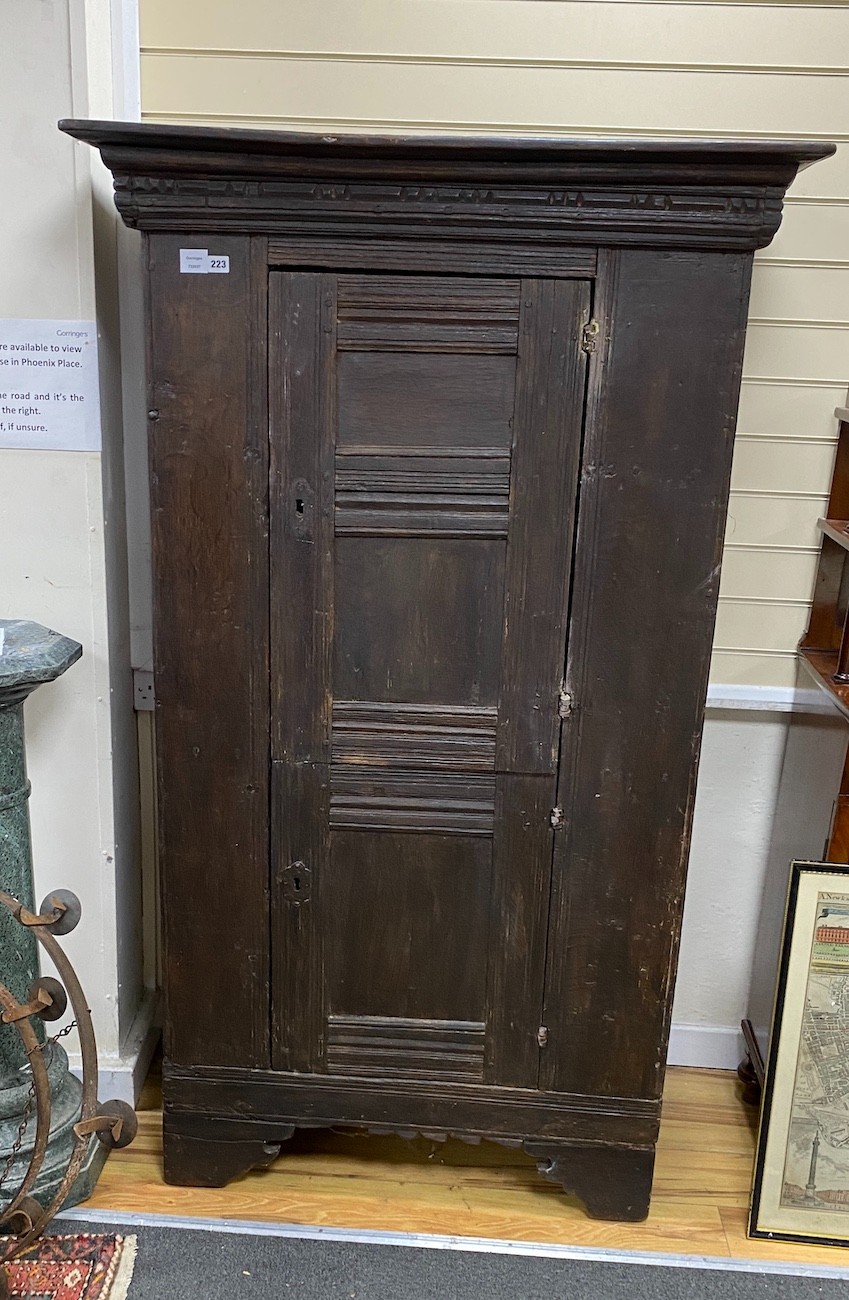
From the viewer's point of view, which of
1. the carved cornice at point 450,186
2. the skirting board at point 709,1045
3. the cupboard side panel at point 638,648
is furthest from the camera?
the skirting board at point 709,1045

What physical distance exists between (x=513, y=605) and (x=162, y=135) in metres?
0.86

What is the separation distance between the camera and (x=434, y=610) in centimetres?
171

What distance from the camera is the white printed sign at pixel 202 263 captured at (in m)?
1.60

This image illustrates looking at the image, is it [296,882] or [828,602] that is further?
[828,602]

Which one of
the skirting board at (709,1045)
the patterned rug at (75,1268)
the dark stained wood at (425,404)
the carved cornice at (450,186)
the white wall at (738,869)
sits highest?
the carved cornice at (450,186)

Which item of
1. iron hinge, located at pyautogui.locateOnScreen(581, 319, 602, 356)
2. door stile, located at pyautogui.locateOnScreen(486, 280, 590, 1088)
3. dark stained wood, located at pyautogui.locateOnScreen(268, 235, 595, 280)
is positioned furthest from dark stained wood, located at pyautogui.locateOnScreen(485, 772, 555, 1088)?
dark stained wood, located at pyautogui.locateOnScreen(268, 235, 595, 280)

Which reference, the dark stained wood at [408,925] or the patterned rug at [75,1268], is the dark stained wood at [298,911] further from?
the patterned rug at [75,1268]

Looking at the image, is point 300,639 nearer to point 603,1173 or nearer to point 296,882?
point 296,882

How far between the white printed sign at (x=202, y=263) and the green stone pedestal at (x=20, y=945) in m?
0.66

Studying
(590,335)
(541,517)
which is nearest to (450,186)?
(590,335)

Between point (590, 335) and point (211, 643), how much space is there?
0.77 meters

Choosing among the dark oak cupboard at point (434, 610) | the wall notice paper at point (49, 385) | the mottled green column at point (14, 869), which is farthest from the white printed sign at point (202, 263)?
the mottled green column at point (14, 869)

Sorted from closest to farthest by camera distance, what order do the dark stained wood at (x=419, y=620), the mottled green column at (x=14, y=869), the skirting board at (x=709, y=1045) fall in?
the dark stained wood at (x=419, y=620) < the mottled green column at (x=14, y=869) < the skirting board at (x=709, y=1045)

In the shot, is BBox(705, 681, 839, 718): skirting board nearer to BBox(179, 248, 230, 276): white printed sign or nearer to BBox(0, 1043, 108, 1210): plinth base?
BBox(179, 248, 230, 276): white printed sign
